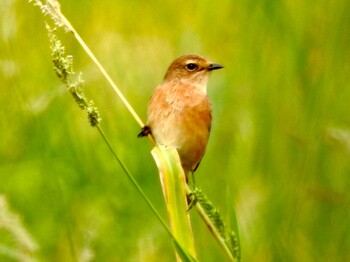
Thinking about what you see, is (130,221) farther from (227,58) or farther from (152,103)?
(227,58)

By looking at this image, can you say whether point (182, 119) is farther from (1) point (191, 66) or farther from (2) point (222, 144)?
(1) point (191, 66)

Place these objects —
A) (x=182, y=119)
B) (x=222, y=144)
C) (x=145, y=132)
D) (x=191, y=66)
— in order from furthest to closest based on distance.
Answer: (x=191, y=66) → (x=222, y=144) → (x=182, y=119) → (x=145, y=132)

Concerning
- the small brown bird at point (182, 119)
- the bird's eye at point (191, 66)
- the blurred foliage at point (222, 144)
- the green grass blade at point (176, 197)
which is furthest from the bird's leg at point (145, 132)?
the green grass blade at point (176, 197)

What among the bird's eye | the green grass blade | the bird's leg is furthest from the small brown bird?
the green grass blade

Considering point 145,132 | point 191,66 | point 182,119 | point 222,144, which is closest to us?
point 145,132

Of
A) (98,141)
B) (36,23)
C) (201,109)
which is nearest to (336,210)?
(201,109)

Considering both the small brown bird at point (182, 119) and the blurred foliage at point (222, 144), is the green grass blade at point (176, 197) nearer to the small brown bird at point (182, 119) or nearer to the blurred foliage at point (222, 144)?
the blurred foliage at point (222, 144)

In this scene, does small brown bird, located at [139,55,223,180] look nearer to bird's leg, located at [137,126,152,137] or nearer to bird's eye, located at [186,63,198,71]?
bird's leg, located at [137,126,152,137]

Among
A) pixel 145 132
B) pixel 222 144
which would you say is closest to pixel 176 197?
pixel 145 132
